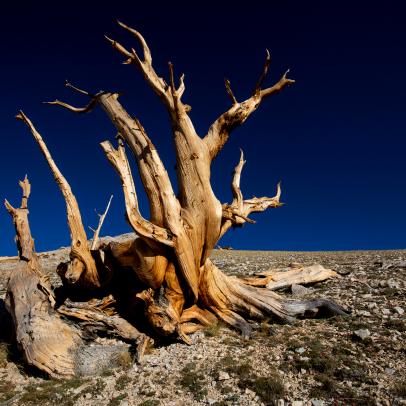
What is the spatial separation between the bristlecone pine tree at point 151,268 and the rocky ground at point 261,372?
500 millimetres

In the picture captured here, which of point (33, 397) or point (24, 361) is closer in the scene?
point (33, 397)

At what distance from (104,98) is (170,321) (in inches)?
216

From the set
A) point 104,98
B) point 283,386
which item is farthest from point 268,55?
point 283,386

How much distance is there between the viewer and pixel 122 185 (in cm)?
814

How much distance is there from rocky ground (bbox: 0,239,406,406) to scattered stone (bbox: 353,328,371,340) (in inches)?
0.7

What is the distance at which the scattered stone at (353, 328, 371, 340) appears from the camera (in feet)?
22.8

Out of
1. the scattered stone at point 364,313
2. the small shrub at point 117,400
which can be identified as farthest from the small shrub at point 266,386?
the scattered stone at point 364,313

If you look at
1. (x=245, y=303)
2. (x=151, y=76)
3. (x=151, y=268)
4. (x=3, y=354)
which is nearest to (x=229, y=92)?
(x=151, y=76)

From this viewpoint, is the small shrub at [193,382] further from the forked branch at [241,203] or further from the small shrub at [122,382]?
the forked branch at [241,203]

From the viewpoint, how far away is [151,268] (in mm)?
8031

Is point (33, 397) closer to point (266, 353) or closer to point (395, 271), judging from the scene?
point (266, 353)

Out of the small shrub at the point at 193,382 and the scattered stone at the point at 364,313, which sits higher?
the scattered stone at the point at 364,313

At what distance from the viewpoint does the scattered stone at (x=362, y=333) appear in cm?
695

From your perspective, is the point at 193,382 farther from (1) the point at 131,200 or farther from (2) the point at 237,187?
(2) the point at 237,187
